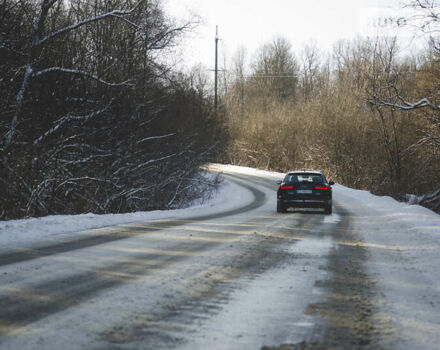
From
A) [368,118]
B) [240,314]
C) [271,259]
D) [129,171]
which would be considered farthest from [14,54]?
[368,118]

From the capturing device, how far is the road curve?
13.6 ft

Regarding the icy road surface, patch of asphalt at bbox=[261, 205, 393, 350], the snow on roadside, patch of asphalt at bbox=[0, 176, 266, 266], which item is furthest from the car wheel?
patch of asphalt at bbox=[261, 205, 393, 350]

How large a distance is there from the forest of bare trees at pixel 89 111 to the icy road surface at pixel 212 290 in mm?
4803

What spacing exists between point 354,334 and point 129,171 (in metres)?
19.5

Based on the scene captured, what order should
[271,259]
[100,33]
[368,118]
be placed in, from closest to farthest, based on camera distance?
[271,259] → [100,33] → [368,118]

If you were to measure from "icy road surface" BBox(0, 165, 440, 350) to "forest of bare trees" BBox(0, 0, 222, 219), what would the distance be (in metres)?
4.80

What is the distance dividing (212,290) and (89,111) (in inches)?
634

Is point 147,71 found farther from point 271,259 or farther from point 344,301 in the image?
point 344,301

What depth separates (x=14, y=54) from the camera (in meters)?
16.7

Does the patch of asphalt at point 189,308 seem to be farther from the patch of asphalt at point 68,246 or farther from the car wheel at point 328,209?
the car wheel at point 328,209

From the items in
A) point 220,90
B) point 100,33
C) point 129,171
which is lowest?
point 129,171

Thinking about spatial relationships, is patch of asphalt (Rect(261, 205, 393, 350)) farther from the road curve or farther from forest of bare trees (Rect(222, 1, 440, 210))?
forest of bare trees (Rect(222, 1, 440, 210))

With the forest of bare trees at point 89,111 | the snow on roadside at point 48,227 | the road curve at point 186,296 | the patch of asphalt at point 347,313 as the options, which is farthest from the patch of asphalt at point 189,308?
the forest of bare trees at point 89,111

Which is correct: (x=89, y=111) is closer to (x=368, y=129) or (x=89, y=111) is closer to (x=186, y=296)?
(x=186, y=296)
